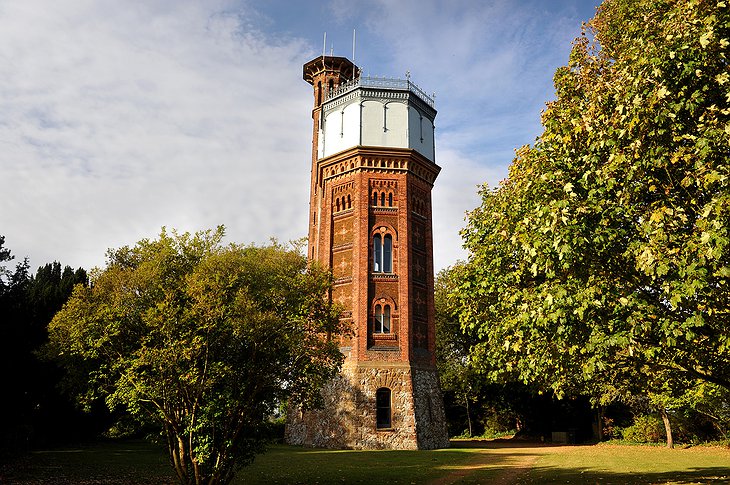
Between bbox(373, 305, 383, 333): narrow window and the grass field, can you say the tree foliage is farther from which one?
bbox(373, 305, 383, 333): narrow window

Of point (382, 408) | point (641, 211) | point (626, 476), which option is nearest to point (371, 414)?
point (382, 408)

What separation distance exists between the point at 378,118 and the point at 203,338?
26838 millimetres

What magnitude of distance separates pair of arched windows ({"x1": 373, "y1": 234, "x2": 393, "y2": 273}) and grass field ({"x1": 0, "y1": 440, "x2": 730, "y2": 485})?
11.7m

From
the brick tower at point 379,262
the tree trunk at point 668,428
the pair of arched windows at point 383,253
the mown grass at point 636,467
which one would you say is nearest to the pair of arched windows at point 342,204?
the brick tower at point 379,262

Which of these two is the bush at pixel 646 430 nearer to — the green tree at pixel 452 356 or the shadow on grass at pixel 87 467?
the green tree at pixel 452 356

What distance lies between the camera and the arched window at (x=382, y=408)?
33.0 metres

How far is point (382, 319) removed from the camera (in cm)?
3525

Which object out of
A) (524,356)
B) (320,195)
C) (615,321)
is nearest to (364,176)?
(320,195)

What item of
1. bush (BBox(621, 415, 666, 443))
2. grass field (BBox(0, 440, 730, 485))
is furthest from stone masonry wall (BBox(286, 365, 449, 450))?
bush (BBox(621, 415, 666, 443))

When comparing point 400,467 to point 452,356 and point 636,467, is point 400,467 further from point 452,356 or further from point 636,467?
point 452,356

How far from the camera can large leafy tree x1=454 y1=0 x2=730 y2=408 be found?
30.9 feet

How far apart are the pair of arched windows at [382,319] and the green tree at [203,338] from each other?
17571mm

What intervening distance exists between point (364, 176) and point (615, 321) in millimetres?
28233

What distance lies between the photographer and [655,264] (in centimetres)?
944
